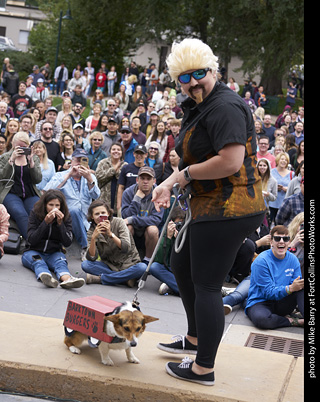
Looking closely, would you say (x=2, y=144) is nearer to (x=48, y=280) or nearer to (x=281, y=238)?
(x=48, y=280)

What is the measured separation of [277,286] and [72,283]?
7.30 ft

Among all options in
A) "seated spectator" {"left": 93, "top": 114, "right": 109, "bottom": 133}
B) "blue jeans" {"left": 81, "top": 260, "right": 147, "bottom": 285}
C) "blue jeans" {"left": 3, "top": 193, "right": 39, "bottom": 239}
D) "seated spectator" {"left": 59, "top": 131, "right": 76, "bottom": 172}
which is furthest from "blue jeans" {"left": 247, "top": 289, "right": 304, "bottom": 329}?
"seated spectator" {"left": 93, "top": 114, "right": 109, "bottom": 133}

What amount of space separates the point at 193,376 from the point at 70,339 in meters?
0.87

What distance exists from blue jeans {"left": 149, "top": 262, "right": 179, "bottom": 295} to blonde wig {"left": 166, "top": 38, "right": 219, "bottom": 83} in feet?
13.9

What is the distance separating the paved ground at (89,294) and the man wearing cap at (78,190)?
0.91 meters

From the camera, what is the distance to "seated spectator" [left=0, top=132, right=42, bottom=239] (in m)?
8.90

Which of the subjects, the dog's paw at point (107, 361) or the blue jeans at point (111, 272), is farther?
the blue jeans at point (111, 272)

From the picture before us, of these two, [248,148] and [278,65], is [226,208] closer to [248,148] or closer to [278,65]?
[248,148]

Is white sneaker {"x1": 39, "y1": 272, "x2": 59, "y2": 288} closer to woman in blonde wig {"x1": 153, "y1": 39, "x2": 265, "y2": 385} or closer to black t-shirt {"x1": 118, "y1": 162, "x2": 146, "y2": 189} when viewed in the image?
black t-shirt {"x1": 118, "y1": 162, "x2": 146, "y2": 189}

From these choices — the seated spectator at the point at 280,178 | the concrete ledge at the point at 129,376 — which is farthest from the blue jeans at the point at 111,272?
the seated spectator at the point at 280,178

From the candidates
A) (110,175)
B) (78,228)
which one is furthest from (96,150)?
(78,228)

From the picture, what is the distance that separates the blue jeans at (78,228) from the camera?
9.05 meters

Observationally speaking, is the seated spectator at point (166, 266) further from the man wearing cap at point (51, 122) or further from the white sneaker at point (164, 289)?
the man wearing cap at point (51, 122)

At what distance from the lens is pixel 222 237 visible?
3.73 metres
